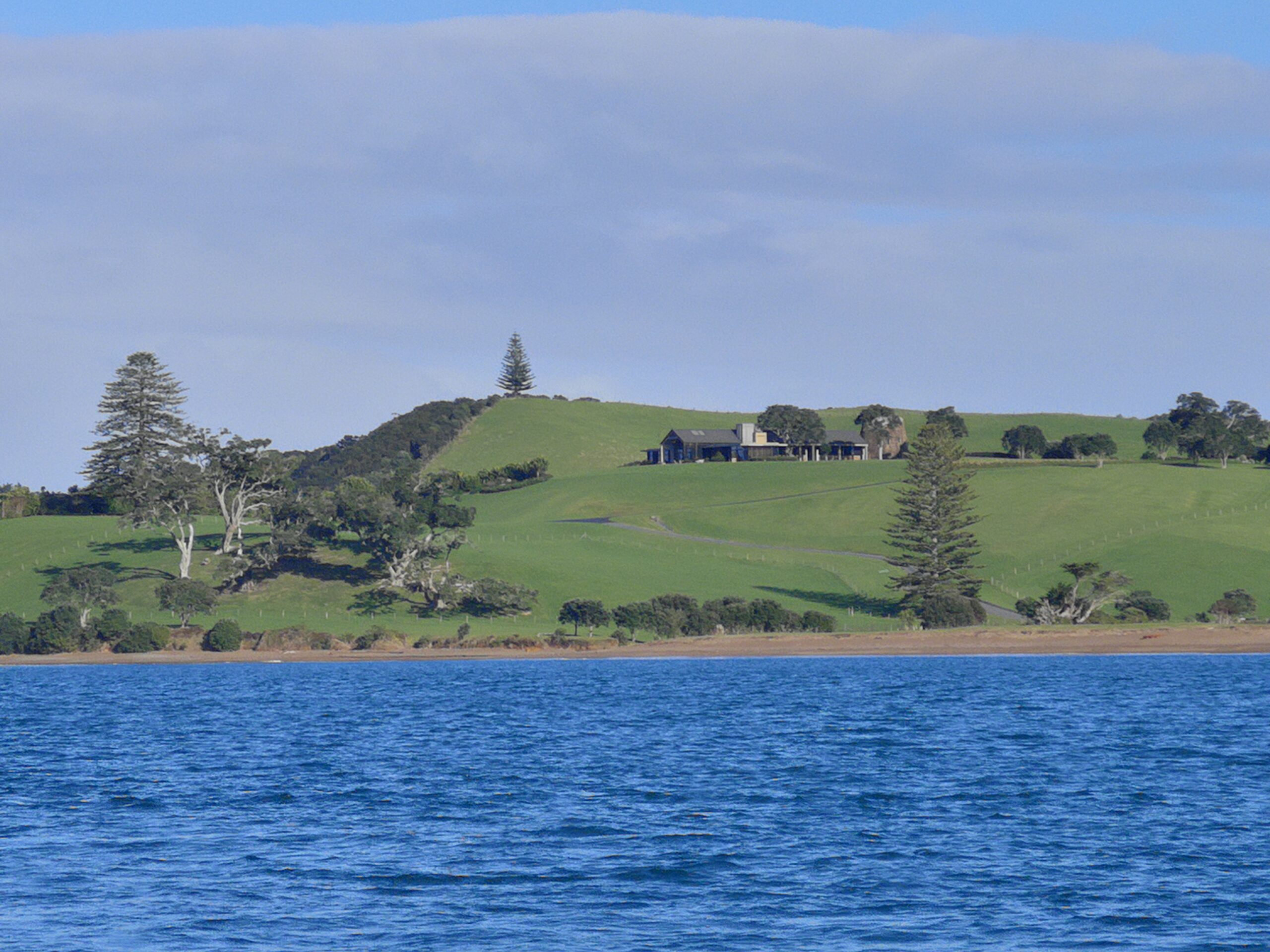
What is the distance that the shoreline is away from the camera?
9938 cm

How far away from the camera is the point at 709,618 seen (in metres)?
112

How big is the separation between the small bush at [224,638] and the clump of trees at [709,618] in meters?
27.1

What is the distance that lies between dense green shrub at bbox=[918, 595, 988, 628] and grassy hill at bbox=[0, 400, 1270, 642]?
3380 millimetres

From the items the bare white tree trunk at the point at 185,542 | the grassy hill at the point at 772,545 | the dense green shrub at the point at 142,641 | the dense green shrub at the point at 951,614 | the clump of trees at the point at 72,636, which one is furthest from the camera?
the bare white tree trunk at the point at 185,542

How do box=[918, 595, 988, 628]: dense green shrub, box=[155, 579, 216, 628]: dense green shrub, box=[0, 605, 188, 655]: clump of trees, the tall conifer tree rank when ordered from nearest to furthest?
box=[0, 605, 188, 655]: clump of trees
box=[155, 579, 216, 628]: dense green shrub
box=[918, 595, 988, 628]: dense green shrub
the tall conifer tree

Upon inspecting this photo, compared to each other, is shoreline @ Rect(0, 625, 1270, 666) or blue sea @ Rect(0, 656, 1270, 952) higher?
blue sea @ Rect(0, 656, 1270, 952)

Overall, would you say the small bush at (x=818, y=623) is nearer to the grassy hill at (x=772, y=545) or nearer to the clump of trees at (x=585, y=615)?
the grassy hill at (x=772, y=545)

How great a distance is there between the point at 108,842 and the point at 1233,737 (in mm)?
33503

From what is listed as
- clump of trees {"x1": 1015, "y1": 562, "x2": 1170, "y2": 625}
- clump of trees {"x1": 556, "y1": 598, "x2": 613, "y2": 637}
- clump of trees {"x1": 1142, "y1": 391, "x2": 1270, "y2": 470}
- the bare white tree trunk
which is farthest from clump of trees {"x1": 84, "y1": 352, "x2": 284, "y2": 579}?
clump of trees {"x1": 1142, "y1": 391, "x2": 1270, "y2": 470}

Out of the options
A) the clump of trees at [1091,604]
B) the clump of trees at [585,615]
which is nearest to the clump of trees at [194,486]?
the clump of trees at [585,615]

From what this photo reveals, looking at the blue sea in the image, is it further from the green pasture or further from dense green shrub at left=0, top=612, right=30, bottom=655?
the green pasture

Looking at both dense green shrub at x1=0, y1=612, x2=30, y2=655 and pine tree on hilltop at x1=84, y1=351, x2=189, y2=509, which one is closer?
dense green shrub at x1=0, y1=612, x2=30, y2=655

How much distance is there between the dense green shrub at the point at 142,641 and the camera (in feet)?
344

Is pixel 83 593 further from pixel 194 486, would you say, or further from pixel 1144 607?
pixel 1144 607
